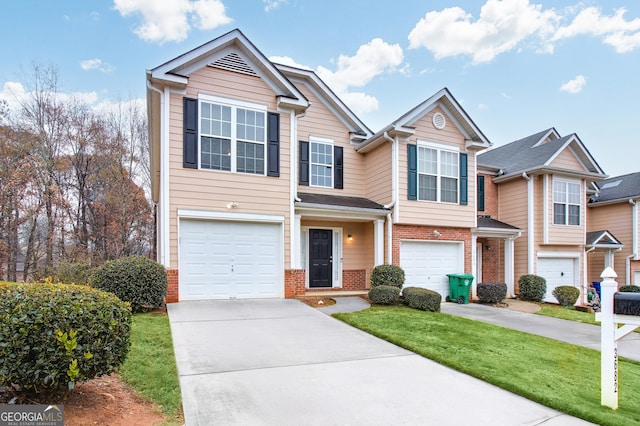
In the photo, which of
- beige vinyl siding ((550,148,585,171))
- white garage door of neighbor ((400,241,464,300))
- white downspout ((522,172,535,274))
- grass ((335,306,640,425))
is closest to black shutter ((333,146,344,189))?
white garage door of neighbor ((400,241,464,300))

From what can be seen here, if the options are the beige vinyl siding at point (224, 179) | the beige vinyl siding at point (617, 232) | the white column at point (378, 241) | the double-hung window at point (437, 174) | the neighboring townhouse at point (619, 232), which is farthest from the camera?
the beige vinyl siding at point (617, 232)

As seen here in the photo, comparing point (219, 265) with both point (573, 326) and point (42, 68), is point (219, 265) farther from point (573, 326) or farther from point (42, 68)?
point (42, 68)

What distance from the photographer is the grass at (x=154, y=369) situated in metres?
4.04

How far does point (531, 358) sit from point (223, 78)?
10037mm

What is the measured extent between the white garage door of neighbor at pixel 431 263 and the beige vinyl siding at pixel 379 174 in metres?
1.92

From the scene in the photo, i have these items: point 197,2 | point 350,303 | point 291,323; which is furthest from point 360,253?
point 197,2

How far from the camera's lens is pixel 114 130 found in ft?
74.4

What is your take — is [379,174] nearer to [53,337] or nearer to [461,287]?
[461,287]

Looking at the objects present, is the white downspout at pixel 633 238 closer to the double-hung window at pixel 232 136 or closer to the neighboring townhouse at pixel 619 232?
the neighboring townhouse at pixel 619 232

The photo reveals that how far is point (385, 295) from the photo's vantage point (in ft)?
36.4

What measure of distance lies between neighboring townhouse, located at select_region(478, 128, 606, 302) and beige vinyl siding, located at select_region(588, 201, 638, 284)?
3.21m

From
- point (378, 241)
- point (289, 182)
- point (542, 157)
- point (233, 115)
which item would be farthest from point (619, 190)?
point (233, 115)

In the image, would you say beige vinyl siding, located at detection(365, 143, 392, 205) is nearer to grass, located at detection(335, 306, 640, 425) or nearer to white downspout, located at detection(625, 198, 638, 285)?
grass, located at detection(335, 306, 640, 425)
